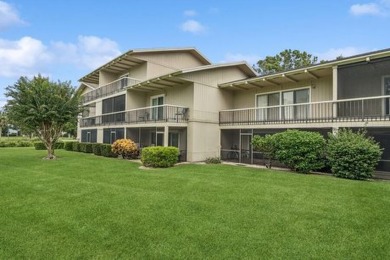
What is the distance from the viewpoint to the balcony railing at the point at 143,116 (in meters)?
18.5

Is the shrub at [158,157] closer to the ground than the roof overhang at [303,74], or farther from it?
closer to the ground

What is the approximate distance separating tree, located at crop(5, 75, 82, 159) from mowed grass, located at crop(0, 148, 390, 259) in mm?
10045

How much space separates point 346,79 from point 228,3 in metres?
9.46

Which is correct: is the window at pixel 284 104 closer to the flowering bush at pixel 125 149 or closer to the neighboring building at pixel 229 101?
the neighboring building at pixel 229 101

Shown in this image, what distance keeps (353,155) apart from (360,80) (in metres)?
4.99

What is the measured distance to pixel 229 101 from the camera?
2100cm

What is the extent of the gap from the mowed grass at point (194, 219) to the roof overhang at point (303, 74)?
6.13 metres

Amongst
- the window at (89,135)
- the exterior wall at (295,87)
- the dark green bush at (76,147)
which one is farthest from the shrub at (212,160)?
the dark green bush at (76,147)

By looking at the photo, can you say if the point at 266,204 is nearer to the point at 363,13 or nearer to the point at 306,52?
the point at 363,13

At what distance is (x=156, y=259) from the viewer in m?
4.59

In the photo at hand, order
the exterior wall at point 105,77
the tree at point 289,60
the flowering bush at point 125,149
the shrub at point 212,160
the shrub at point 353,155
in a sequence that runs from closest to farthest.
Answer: the shrub at point 353,155 < the shrub at point 212,160 < the flowering bush at point 125,149 < the exterior wall at point 105,77 < the tree at point 289,60

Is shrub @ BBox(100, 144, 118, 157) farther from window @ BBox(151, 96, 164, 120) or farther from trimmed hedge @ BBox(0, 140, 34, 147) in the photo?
trimmed hedge @ BBox(0, 140, 34, 147)

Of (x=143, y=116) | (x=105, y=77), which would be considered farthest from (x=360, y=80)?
(x=105, y=77)

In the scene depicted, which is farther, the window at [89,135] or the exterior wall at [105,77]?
the window at [89,135]
